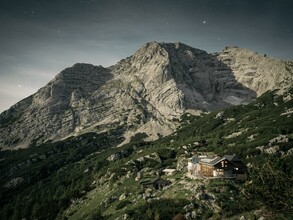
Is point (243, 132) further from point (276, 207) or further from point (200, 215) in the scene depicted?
point (276, 207)

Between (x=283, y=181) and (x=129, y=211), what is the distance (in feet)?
170

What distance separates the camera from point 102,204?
109 m

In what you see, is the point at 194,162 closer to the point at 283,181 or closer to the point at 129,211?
the point at 129,211

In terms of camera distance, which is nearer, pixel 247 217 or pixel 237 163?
pixel 247 217

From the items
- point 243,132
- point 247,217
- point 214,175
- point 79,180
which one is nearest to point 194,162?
point 214,175

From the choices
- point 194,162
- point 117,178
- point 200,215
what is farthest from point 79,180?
point 200,215

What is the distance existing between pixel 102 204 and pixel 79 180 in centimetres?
8722

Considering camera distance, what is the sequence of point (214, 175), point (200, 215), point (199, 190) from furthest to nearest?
point (214, 175), point (199, 190), point (200, 215)

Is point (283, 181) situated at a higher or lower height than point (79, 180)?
higher

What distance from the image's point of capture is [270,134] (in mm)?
158375

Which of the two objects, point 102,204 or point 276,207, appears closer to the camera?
point 276,207

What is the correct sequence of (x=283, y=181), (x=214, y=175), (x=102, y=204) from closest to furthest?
(x=283, y=181), (x=214, y=175), (x=102, y=204)

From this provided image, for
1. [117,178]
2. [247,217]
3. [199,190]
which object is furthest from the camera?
[117,178]

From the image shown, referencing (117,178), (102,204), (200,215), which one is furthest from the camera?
(117,178)
